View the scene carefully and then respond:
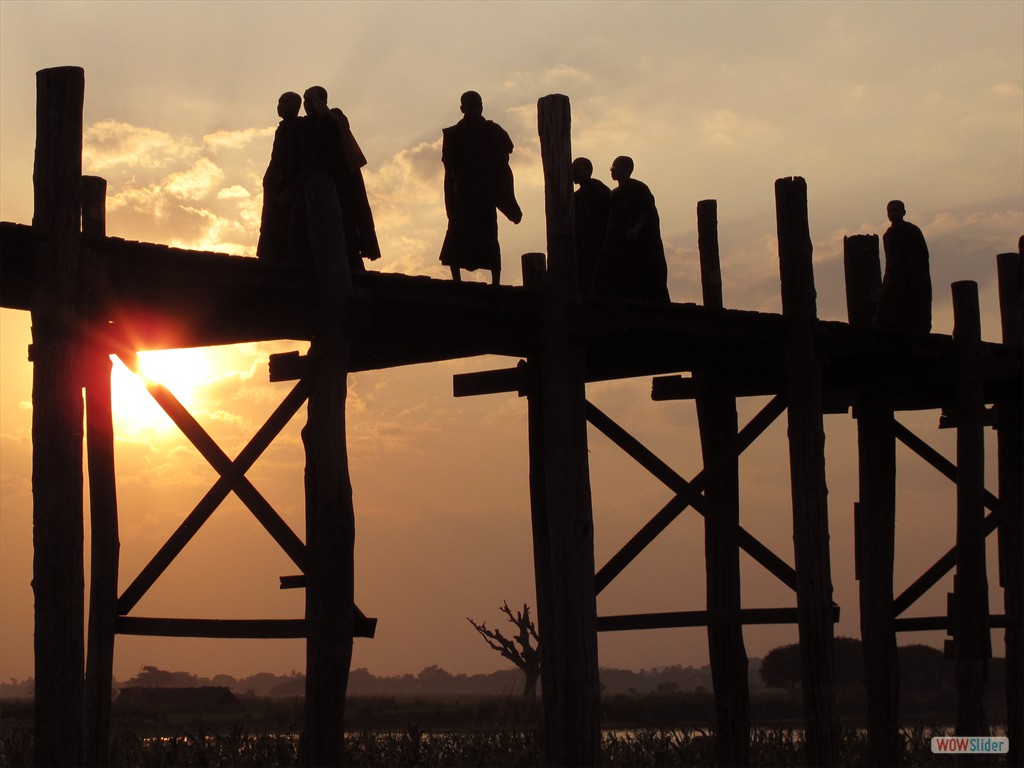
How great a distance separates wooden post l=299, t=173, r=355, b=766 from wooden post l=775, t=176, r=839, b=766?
151 inches

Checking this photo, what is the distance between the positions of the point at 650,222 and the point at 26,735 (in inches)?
313

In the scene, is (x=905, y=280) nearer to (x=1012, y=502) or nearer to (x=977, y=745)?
(x=1012, y=502)

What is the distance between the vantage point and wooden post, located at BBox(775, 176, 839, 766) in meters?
10.9

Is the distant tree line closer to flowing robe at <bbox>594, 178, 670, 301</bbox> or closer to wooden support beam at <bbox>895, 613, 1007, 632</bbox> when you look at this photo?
wooden support beam at <bbox>895, 613, 1007, 632</bbox>

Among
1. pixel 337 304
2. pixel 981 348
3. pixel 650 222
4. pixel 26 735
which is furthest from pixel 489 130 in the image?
pixel 26 735

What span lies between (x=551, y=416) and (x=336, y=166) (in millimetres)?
2109

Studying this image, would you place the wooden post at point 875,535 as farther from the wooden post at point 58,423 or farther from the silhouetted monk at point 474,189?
the wooden post at point 58,423

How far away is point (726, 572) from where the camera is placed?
12.3 meters

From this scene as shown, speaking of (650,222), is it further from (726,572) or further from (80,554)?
(80,554)

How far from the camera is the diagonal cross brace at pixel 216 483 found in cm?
965

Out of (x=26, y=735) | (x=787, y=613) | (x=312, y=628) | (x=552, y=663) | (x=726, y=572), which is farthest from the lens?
(x=26, y=735)

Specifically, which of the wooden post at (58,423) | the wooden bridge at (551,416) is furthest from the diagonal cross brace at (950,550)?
the wooden post at (58,423)

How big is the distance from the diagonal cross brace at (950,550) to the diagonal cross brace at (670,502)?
2227mm

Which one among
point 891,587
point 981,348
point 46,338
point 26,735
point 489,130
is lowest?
point 26,735
